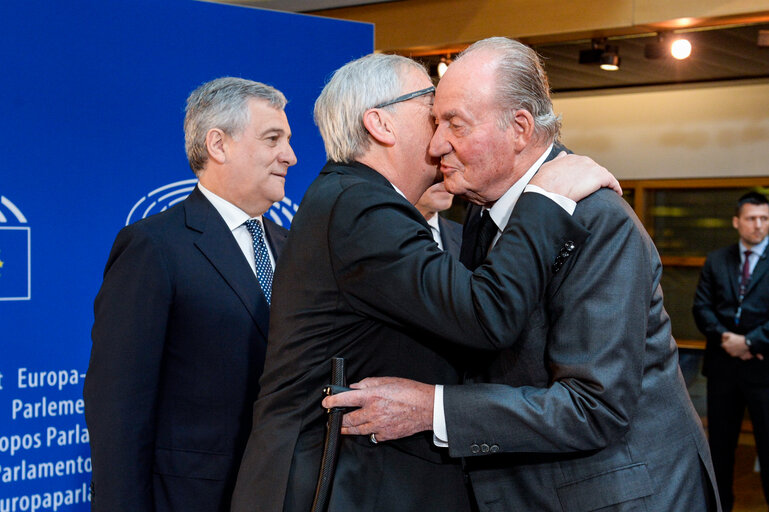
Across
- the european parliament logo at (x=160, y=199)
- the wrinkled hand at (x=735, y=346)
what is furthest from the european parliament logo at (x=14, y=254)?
the wrinkled hand at (x=735, y=346)

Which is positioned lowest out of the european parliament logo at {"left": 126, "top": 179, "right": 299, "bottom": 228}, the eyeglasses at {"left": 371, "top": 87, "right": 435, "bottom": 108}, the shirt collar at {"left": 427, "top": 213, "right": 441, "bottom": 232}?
the shirt collar at {"left": 427, "top": 213, "right": 441, "bottom": 232}

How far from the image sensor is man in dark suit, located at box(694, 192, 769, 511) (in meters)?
5.28

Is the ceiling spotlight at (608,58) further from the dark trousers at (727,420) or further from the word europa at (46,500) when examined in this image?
the word europa at (46,500)

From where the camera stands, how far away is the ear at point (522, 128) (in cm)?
173

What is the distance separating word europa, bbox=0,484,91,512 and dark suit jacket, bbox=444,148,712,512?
1794 mm

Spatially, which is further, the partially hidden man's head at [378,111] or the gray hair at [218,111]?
the gray hair at [218,111]

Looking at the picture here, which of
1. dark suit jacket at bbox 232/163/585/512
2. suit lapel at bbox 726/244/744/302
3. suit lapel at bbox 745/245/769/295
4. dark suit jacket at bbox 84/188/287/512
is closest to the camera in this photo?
dark suit jacket at bbox 232/163/585/512

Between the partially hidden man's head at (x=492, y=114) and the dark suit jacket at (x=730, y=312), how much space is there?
4.01 m

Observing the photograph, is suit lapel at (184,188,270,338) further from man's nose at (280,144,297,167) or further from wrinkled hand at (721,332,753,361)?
wrinkled hand at (721,332,753,361)

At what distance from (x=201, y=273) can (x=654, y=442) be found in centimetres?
126

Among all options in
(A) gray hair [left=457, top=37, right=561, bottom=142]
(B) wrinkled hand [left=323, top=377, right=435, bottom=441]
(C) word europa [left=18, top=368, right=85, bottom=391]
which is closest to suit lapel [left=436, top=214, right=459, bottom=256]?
(C) word europa [left=18, top=368, right=85, bottom=391]

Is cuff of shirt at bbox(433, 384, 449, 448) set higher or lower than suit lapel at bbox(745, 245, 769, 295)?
lower

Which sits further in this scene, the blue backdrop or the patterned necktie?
the blue backdrop

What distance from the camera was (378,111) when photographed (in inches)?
72.1
